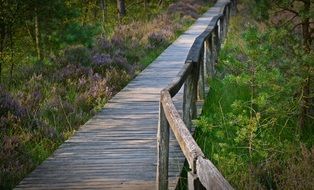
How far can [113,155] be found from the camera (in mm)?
6477

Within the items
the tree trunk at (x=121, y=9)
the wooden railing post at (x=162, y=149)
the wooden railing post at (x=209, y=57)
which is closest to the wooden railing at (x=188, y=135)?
the wooden railing post at (x=162, y=149)

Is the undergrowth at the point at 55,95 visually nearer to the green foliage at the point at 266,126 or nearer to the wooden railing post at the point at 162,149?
the wooden railing post at the point at 162,149

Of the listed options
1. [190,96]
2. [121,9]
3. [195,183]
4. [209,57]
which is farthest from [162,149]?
[121,9]

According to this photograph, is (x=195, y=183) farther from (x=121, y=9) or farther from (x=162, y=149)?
(x=121, y=9)

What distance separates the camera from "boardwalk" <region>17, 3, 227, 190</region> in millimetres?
5594

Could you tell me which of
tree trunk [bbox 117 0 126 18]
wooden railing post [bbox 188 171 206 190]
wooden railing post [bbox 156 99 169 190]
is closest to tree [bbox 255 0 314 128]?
wooden railing post [bbox 156 99 169 190]

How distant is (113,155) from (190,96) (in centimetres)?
161

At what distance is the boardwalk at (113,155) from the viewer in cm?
559

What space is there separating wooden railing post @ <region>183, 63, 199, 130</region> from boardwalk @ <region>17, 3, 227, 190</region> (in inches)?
19.2

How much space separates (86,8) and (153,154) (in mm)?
24131

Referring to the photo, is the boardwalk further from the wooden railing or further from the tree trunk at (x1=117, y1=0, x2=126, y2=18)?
the tree trunk at (x1=117, y1=0, x2=126, y2=18)

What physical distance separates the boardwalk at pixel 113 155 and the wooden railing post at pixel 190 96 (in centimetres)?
49

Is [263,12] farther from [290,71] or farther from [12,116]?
[12,116]

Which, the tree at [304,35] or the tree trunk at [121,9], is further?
the tree trunk at [121,9]
